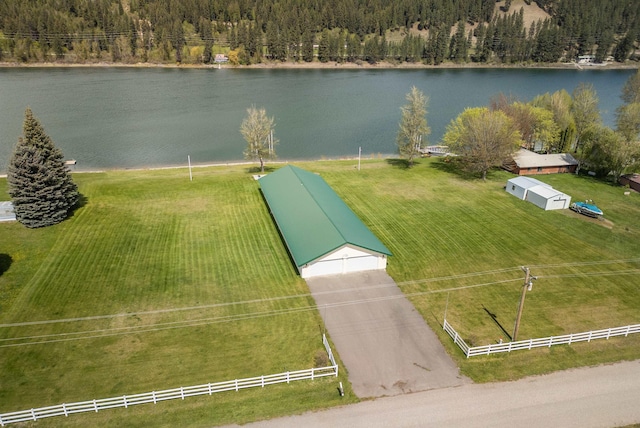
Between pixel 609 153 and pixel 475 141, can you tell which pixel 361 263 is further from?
pixel 609 153

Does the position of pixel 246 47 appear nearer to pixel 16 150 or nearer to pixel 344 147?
pixel 344 147

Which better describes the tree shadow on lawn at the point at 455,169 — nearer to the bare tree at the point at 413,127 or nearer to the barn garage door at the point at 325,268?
the bare tree at the point at 413,127

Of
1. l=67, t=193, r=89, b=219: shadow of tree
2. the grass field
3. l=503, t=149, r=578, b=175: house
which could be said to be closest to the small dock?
l=503, t=149, r=578, b=175: house

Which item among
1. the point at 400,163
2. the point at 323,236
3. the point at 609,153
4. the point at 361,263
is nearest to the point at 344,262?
the point at 361,263

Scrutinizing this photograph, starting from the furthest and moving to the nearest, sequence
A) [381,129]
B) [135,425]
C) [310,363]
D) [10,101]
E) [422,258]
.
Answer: [10,101]
[381,129]
[422,258]
[310,363]
[135,425]

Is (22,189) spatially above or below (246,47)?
below

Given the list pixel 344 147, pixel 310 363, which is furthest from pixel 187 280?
pixel 344 147
